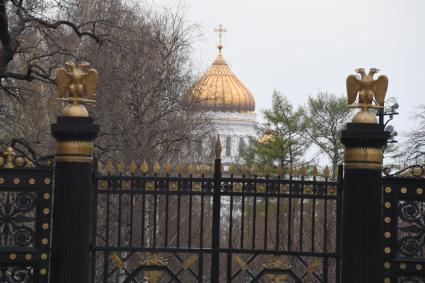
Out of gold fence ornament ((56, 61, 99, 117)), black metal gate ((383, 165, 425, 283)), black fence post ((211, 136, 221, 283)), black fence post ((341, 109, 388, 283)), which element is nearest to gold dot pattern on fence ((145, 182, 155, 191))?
black fence post ((211, 136, 221, 283))

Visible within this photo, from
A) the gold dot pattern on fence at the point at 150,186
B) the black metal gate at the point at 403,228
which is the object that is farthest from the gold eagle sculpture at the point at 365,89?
the gold dot pattern on fence at the point at 150,186

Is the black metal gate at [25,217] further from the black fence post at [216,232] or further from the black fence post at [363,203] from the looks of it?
the black fence post at [363,203]

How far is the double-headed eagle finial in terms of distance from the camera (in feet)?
58.5

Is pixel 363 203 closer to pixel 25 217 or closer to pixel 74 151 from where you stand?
pixel 74 151

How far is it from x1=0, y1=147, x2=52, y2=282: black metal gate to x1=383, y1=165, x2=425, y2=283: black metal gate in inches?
155

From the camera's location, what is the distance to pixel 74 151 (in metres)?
17.8

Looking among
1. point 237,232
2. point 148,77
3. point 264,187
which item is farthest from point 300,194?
point 237,232

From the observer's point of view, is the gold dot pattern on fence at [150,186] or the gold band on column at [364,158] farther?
the gold dot pattern on fence at [150,186]

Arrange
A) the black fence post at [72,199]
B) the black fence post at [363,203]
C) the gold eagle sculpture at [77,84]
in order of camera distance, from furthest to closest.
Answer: the gold eagle sculpture at [77,84] → the black fence post at [72,199] → the black fence post at [363,203]

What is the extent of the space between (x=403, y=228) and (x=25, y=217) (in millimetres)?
4372

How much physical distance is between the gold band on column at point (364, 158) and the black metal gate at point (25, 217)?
11.5 ft

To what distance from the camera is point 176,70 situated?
1431 inches

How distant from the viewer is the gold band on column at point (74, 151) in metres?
17.8

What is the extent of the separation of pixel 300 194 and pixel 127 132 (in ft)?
46.6
